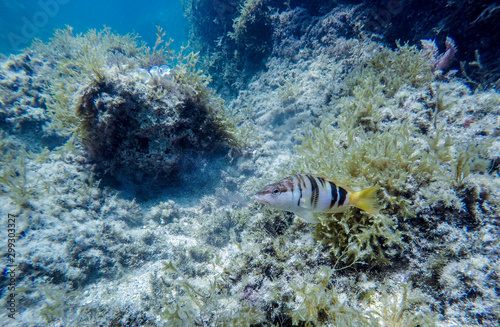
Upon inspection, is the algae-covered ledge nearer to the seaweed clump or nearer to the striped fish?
the seaweed clump

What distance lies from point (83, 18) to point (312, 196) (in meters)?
96.3

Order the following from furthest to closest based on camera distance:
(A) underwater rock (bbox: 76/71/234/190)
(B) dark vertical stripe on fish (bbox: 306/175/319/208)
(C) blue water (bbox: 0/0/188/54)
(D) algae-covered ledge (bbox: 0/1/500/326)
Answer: (C) blue water (bbox: 0/0/188/54)
(A) underwater rock (bbox: 76/71/234/190)
(D) algae-covered ledge (bbox: 0/1/500/326)
(B) dark vertical stripe on fish (bbox: 306/175/319/208)

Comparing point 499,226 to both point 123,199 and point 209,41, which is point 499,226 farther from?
point 209,41

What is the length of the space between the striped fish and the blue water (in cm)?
1508

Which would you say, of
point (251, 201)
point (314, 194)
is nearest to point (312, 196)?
point (314, 194)

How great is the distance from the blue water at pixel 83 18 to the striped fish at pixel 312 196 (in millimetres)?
15082

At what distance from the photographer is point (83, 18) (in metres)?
66.4

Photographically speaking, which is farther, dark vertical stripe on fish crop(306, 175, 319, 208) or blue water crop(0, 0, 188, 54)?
blue water crop(0, 0, 188, 54)

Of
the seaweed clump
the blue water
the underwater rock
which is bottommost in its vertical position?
the seaweed clump

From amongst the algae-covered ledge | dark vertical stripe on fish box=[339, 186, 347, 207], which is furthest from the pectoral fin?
the algae-covered ledge

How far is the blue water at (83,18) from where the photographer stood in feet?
109

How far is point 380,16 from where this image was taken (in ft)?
21.9

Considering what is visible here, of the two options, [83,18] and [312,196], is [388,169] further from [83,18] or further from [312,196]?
[83,18]

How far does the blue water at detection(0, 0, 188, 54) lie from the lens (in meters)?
33.2
